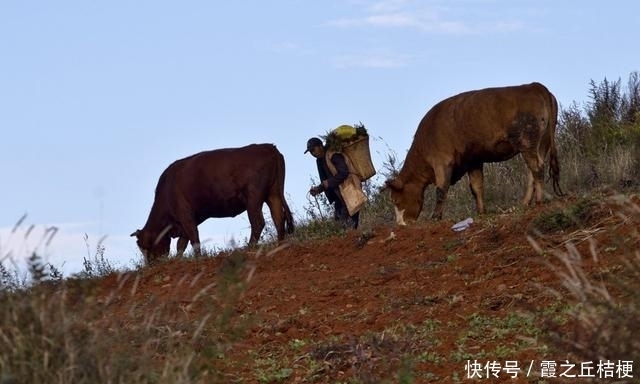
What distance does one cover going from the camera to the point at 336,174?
747 inches

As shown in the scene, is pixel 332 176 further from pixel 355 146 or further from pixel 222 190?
pixel 222 190

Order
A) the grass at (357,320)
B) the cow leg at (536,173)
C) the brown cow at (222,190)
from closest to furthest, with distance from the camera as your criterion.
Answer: the grass at (357,320) < the cow leg at (536,173) < the brown cow at (222,190)

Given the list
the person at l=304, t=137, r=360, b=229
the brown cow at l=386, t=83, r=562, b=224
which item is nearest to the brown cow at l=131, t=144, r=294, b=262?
the person at l=304, t=137, r=360, b=229

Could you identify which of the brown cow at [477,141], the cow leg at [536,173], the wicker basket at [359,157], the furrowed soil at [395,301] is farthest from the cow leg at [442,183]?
the furrowed soil at [395,301]

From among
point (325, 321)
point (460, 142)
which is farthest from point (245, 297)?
point (460, 142)

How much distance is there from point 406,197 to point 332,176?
3.64 feet

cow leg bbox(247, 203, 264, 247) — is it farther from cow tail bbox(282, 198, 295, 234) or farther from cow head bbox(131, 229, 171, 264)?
cow head bbox(131, 229, 171, 264)

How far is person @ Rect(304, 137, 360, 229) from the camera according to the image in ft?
61.9

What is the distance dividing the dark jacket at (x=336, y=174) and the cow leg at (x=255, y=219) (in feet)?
3.35

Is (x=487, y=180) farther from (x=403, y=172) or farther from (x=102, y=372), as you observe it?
(x=102, y=372)

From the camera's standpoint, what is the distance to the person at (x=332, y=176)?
61.9 ft

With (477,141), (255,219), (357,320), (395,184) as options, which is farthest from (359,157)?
(357,320)

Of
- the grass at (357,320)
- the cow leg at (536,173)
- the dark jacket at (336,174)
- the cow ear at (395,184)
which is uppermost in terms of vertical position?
the dark jacket at (336,174)

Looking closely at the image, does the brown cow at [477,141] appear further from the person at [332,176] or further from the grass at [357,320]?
the grass at [357,320]
